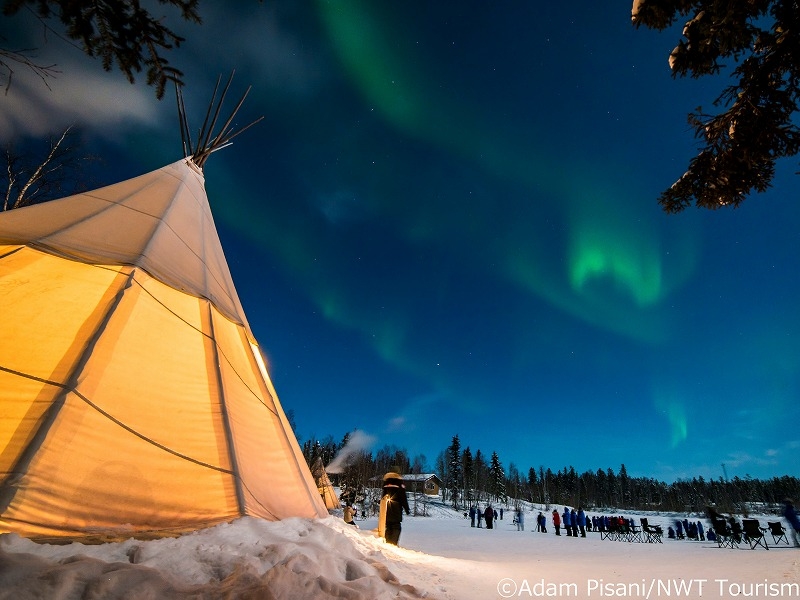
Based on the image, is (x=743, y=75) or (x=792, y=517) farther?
(x=792, y=517)

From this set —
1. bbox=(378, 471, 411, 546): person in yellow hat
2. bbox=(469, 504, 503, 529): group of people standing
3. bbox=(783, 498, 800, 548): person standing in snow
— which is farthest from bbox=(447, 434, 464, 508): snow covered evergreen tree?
bbox=(378, 471, 411, 546): person in yellow hat

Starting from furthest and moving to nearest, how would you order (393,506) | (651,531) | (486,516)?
(486,516), (651,531), (393,506)

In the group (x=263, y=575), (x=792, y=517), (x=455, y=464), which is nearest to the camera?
(x=263, y=575)

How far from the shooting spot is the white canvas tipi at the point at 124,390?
2.20m

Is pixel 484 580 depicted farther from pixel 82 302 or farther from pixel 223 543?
pixel 82 302

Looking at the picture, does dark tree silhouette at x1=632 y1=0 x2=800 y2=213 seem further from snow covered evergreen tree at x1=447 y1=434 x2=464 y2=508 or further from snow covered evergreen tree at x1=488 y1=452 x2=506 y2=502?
snow covered evergreen tree at x1=488 y1=452 x2=506 y2=502

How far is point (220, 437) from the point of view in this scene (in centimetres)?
307

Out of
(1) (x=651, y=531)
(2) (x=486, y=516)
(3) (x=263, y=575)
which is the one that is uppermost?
(3) (x=263, y=575)

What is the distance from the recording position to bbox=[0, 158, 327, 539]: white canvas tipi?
220cm

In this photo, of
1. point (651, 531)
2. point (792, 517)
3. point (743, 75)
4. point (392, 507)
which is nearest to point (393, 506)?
point (392, 507)

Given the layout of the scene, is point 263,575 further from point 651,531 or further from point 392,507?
point 651,531

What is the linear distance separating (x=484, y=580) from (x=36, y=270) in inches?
206

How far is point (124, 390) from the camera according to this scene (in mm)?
2727

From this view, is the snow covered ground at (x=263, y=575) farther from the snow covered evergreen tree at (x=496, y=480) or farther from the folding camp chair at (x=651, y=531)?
the snow covered evergreen tree at (x=496, y=480)
